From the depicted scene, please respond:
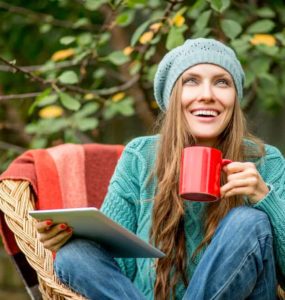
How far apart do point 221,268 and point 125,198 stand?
513mm

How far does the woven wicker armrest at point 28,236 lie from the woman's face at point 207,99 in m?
0.54

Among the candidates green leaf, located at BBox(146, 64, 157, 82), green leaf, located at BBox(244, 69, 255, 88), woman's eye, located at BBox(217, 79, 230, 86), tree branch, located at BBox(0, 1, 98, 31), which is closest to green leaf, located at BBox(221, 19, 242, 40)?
green leaf, located at BBox(244, 69, 255, 88)

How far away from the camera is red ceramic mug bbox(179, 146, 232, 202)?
6.74 feet

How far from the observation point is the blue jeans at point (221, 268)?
6.70 ft

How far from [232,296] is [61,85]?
1.41 meters

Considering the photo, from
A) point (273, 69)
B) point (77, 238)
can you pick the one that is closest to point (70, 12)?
point (273, 69)

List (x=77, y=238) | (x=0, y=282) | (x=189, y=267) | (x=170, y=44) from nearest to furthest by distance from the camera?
1. (x=77, y=238)
2. (x=189, y=267)
3. (x=170, y=44)
4. (x=0, y=282)

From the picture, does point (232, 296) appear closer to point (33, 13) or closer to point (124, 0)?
point (124, 0)

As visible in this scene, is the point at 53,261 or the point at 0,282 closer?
the point at 53,261

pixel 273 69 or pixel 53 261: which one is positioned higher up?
pixel 273 69

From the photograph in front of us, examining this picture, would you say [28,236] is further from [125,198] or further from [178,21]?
[178,21]

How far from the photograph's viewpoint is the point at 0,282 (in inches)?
191

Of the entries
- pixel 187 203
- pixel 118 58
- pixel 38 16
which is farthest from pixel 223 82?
pixel 38 16

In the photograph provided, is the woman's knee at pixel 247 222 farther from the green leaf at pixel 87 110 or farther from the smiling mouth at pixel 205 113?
the green leaf at pixel 87 110
